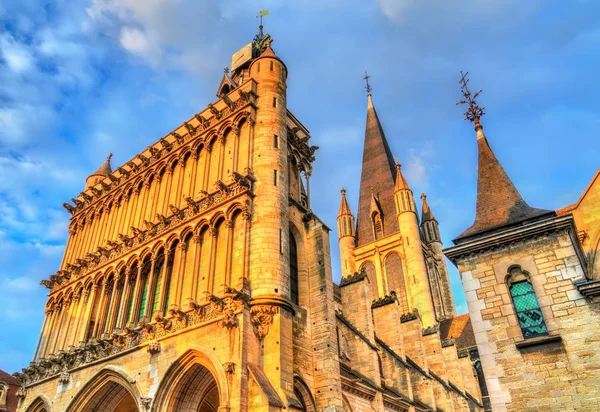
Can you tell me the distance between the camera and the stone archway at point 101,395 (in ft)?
52.1

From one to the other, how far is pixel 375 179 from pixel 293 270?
35.8 m

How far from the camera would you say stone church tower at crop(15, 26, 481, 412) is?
13664 mm

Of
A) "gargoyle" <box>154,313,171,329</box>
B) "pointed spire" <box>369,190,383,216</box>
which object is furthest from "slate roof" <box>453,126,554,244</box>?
"pointed spire" <box>369,190,383,216</box>

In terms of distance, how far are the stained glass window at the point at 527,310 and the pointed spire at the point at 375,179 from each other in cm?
3192

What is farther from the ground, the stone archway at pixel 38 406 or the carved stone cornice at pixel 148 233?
the carved stone cornice at pixel 148 233

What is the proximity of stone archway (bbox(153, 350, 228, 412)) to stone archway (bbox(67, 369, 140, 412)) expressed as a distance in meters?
2.70

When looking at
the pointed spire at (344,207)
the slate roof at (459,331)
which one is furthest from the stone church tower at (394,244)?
the slate roof at (459,331)

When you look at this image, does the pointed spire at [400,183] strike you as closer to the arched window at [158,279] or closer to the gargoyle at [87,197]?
the gargoyle at [87,197]

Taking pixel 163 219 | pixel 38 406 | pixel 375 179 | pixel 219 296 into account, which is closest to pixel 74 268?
pixel 38 406

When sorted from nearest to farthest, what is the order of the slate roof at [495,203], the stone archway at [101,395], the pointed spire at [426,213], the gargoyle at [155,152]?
the slate roof at [495,203] → the stone archway at [101,395] → the gargoyle at [155,152] → the pointed spire at [426,213]

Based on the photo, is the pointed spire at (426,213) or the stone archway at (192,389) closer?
the stone archway at (192,389)

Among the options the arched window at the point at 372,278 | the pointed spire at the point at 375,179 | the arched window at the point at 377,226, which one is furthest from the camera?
the pointed spire at the point at 375,179

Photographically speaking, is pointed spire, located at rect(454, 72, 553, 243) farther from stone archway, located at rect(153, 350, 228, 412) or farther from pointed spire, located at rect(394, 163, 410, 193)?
pointed spire, located at rect(394, 163, 410, 193)

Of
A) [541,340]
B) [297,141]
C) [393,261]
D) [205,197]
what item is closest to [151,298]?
[205,197]
